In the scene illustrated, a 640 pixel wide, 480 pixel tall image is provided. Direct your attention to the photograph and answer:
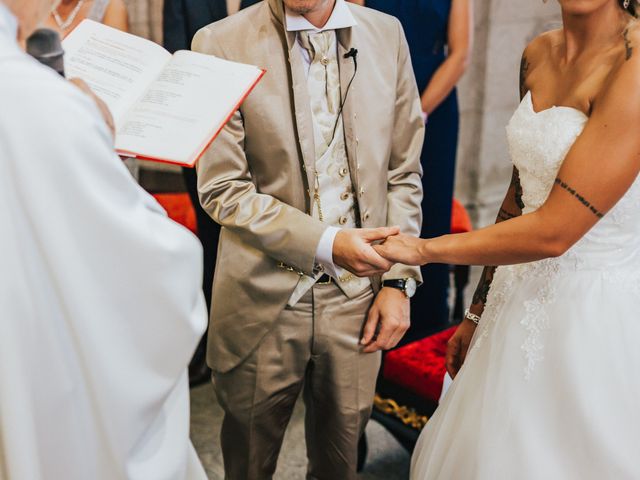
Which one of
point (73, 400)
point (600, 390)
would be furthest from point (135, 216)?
point (600, 390)

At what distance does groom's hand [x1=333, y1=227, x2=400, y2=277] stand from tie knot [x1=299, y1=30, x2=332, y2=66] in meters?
0.50

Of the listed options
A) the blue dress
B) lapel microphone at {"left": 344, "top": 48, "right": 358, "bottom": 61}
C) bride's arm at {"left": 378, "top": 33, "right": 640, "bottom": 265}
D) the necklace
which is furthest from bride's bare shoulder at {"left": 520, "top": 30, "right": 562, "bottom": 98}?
the necklace

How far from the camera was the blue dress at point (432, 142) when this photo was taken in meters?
3.40

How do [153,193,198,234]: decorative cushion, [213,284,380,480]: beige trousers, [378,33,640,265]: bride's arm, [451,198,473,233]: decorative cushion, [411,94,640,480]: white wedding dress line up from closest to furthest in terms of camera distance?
1. [378,33,640,265]: bride's arm
2. [411,94,640,480]: white wedding dress
3. [213,284,380,480]: beige trousers
4. [153,193,198,234]: decorative cushion
5. [451,198,473,233]: decorative cushion

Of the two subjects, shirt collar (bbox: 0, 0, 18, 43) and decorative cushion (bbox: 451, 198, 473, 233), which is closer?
shirt collar (bbox: 0, 0, 18, 43)

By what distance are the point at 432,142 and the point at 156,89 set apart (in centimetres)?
214

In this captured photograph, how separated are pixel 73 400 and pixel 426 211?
8.56 ft

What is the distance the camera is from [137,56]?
1.75m

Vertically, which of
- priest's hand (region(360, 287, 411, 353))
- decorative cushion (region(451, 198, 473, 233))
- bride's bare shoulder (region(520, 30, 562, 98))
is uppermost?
bride's bare shoulder (region(520, 30, 562, 98))

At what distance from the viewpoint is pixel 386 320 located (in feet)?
7.18

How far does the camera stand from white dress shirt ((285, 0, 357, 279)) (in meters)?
2.01

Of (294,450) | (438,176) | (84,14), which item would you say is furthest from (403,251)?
(84,14)

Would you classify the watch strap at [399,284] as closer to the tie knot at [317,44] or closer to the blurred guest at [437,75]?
the tie knot at [317,44]

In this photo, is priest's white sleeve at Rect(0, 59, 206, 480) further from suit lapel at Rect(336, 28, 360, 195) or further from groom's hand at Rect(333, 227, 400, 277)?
suit lapel at Rect(336, 28, 360, 195)
